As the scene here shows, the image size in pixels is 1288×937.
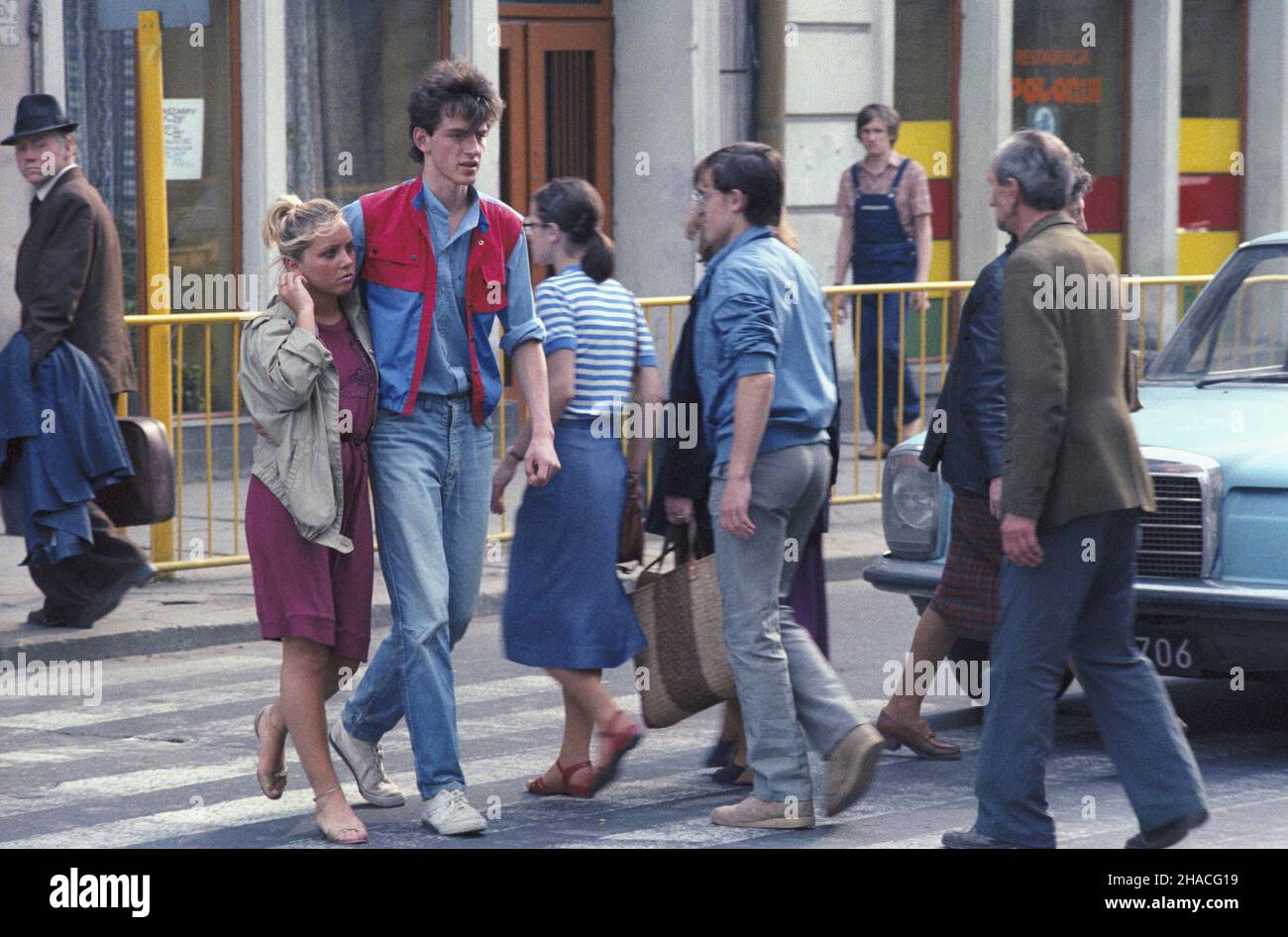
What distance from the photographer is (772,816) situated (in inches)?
257

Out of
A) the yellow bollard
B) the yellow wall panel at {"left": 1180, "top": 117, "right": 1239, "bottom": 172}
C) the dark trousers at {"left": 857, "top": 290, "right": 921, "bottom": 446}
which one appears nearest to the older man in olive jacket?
the yellow bollard

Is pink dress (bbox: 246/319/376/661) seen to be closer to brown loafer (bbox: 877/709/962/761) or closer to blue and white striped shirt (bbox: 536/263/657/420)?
blue and white striped shirt (bbox: 536/263/657/420)

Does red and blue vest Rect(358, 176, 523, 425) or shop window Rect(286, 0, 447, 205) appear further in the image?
shop window Rect(286, 0, 447, 205)

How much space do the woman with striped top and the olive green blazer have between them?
145 centimetres

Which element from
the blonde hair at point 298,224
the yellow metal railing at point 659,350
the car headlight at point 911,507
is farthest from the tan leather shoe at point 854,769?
the yellow metal railing at point 659,350

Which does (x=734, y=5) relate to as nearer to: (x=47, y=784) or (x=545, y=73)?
(x=545, y=73)

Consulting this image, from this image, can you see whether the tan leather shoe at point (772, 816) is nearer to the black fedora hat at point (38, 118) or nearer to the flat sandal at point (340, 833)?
the flat sandal at point (340, 833)

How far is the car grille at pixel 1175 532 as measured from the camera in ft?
24.3

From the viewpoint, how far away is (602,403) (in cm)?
706

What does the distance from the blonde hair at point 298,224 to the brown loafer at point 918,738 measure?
239 centimetres

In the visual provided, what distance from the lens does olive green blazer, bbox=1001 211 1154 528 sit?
5.89 m

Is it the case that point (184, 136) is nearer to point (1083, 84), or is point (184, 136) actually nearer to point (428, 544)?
point (1083, 84)
